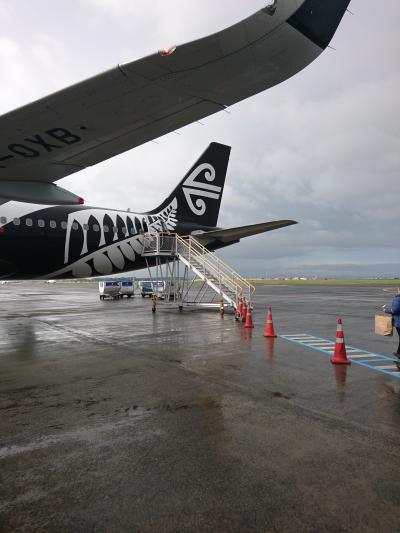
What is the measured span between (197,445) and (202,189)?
808 inches

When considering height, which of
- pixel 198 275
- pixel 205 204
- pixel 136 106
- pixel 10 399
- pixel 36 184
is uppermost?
pixel 205 204

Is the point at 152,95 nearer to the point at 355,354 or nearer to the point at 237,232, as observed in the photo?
the point at 355,354

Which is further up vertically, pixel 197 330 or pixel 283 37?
pixel 283 37

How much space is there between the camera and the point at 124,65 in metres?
5.01

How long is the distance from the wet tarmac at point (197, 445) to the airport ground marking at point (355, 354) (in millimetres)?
734

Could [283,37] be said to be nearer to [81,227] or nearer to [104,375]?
[104,375]

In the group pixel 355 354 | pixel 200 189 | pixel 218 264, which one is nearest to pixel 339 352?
pixel 355 354

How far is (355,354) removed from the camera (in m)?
9.75

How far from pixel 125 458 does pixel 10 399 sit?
10.4 ft

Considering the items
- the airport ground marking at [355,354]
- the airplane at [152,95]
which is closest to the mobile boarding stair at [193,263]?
the airport ground marking at [355,354]

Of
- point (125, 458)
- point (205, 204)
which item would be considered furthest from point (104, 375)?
point (205, 204)

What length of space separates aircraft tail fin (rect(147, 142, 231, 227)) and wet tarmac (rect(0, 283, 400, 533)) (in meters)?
15.3

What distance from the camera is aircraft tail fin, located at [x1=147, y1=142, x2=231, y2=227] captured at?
22.7m

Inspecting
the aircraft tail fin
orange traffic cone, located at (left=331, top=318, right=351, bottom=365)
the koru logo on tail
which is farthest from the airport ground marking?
the koru logo on tail
